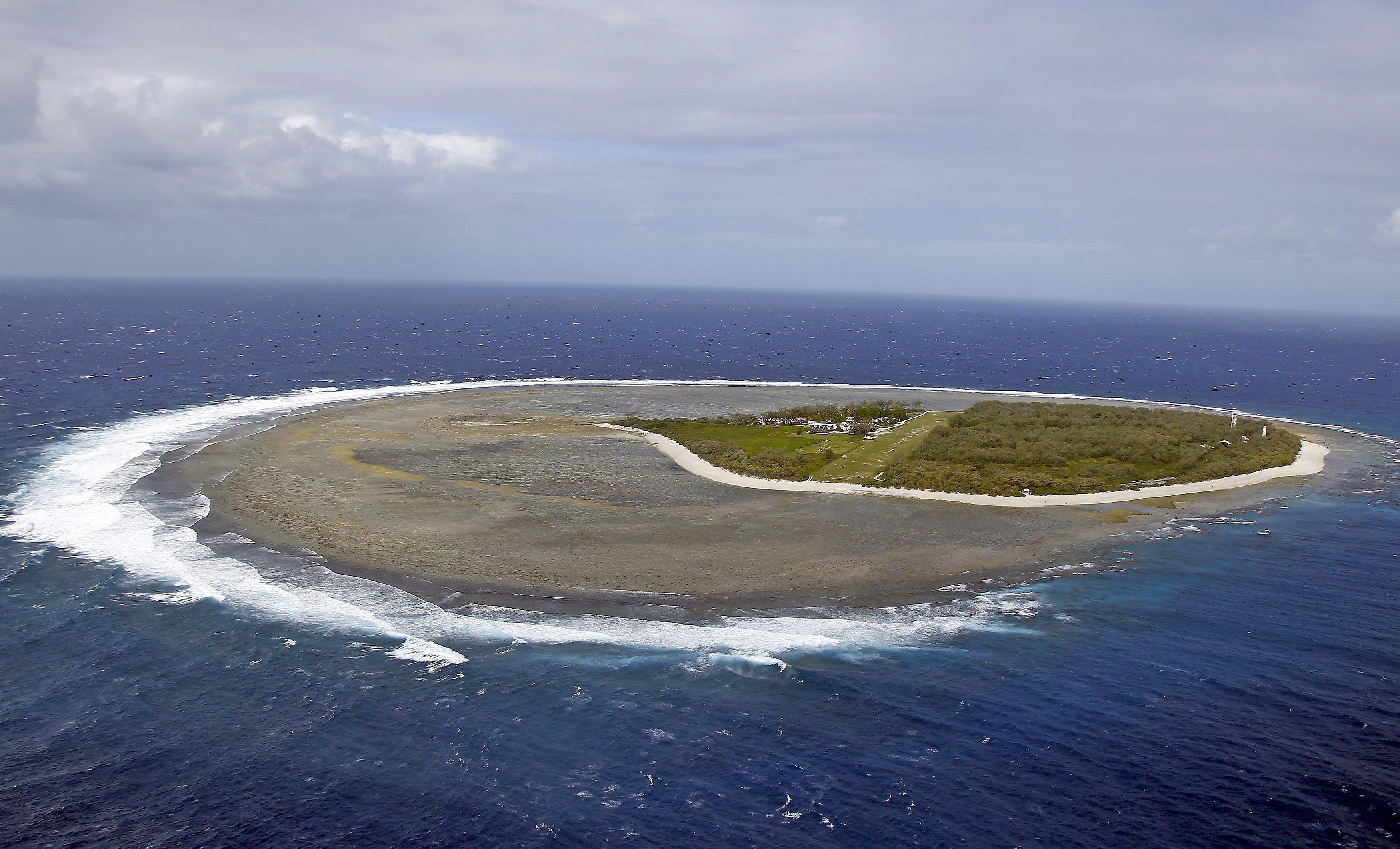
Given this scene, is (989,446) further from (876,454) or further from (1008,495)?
(1008,495)

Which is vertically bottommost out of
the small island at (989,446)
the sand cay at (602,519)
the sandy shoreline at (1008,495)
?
the sand cay at (602,519)

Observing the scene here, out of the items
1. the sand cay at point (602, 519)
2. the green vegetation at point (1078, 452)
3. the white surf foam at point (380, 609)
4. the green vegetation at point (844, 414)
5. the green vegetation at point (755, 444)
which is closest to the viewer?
the white surf foam at point (380, 609)

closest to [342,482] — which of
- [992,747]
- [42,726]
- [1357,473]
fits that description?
[42,726]

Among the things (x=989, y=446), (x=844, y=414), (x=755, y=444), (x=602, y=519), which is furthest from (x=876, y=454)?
(x=602, y=519)

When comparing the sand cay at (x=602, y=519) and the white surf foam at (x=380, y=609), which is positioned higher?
the sand cay at (x=602, y=519)

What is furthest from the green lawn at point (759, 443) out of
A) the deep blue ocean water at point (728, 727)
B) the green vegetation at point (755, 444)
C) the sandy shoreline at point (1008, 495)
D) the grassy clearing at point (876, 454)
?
the deep blue ocean water at point (728, 727)

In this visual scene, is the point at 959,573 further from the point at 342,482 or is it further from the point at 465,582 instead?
the point at 342,482

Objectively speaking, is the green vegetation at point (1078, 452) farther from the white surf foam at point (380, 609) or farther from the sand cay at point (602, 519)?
the white surf foam at point (380, 609)

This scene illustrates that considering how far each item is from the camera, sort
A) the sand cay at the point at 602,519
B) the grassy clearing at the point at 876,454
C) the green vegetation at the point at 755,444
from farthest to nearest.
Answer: the green vegetation at the point at 755,444, the grassy clearing at the point at 876,454, the sand cay at the point at 602,519
